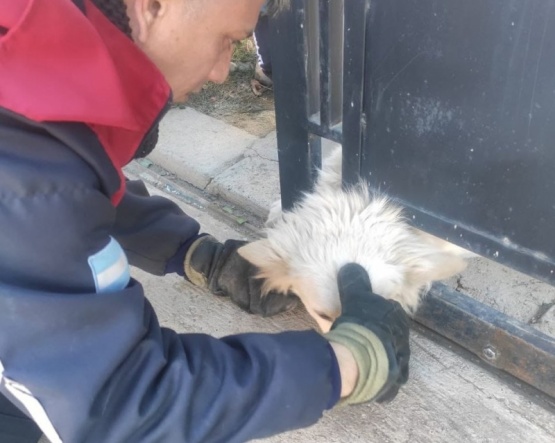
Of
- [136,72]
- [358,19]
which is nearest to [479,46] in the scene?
[358,19]

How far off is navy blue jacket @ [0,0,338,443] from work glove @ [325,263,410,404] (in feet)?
0.32

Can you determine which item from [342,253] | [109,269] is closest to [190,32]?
[109,269]

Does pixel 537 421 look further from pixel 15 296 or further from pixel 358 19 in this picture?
pixel 15 296

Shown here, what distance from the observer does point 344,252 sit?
179 centimetres

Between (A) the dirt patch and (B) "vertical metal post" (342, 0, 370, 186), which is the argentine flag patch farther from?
(A) the dirt patch

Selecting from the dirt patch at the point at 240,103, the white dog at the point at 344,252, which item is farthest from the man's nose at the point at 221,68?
the dirt patch at the point at 240,103

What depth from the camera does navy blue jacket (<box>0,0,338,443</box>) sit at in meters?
1.06

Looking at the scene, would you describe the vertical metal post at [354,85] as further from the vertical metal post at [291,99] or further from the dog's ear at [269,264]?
the dog's ear at [269,264]

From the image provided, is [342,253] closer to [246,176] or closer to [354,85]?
[354,85]

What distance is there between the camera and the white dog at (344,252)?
1792 mm

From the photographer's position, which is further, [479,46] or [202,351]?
[479,46]

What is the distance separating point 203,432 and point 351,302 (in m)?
0.50

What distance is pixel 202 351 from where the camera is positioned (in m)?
1.28

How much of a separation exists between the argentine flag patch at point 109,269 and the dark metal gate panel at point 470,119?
0.91m
